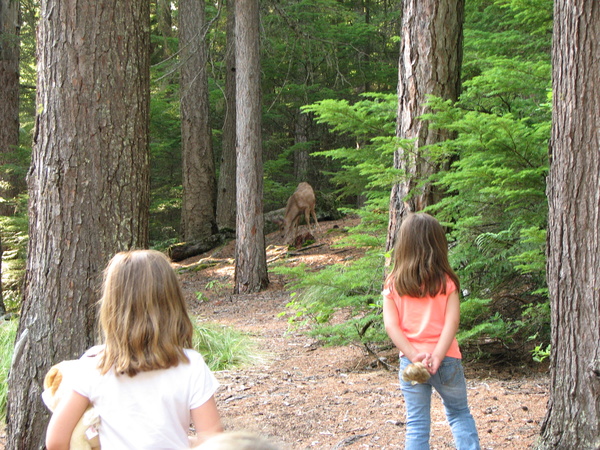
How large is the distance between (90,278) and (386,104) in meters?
3.92

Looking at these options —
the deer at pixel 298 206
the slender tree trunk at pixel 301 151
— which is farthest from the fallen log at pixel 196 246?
the slender tree trunk at pixel 301 151

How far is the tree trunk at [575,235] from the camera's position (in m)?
3.22

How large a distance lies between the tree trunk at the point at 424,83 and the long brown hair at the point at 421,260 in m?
2.30

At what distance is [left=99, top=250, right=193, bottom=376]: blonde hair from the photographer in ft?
7.36

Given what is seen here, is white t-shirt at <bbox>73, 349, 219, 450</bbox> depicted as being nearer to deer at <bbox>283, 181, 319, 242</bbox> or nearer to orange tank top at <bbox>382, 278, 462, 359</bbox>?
orange tank top at <bbox>382, 278, 462, 359</bbox>

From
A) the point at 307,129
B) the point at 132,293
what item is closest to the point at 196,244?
the point at 307,129

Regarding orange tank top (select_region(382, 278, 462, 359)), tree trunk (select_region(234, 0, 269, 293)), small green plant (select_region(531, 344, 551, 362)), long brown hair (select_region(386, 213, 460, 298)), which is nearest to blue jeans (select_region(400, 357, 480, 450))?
orange tank top (select_region(382, 278, 462, 359))

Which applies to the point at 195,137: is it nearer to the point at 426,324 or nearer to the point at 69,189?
the point at 69,189

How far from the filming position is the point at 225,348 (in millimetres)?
7203

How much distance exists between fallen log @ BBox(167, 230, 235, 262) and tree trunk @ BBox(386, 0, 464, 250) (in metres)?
11.4

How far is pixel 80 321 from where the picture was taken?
12.0 ft

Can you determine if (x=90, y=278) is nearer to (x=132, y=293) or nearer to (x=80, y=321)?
(x=80, y=321)

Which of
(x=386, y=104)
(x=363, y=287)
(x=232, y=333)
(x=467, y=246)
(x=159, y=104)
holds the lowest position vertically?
(x=232, y=333)

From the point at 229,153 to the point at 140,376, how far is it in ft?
48.5
